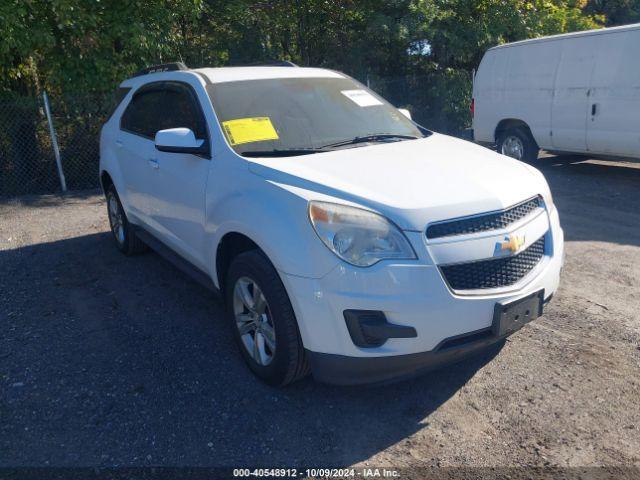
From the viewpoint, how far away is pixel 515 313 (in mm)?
3041

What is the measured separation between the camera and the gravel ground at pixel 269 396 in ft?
9.62

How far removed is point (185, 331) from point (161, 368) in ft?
1.83

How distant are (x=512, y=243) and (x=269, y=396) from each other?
63.5 inches

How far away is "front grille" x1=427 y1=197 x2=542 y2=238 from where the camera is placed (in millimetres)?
2932

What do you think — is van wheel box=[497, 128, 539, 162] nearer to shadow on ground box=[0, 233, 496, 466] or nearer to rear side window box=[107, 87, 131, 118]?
rear side window box=[107, 87, 131, 118]

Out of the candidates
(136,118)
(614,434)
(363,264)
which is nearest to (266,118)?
(363,264)

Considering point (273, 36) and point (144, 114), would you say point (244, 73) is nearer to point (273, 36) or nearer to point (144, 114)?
point (144, 114)

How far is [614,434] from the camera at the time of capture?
2963 millimetres

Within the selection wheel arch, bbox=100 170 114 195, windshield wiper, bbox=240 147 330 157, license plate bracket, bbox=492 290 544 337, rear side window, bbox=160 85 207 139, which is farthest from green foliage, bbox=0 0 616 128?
license plate bracket, bbox=492 290 544 337

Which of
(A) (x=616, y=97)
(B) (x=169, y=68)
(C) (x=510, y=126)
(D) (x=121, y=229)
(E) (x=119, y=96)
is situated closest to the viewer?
(B) (x=169, y=68)

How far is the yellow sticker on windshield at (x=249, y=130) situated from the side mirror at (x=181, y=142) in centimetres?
21

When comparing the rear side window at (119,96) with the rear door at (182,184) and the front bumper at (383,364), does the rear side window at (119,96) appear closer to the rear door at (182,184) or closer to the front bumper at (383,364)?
the rear door at (182,184)

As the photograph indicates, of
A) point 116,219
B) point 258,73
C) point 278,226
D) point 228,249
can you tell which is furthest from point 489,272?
point 116,219

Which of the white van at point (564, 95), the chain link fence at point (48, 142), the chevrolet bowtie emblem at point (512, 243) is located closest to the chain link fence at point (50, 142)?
the chain link fence at point (48, 142)
